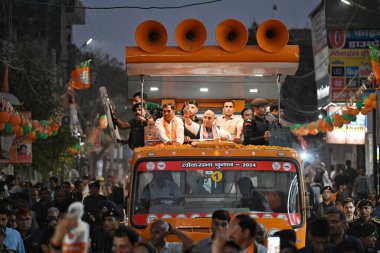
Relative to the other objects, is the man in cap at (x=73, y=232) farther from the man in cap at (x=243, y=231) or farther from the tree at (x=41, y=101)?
the tree at (x=41, y=101)

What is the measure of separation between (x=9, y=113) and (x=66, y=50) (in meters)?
45.4

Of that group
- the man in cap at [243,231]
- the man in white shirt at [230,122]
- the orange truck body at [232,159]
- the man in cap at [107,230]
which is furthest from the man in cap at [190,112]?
the man in cap at [243,231]

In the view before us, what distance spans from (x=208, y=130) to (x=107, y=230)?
Answer: 3.34m

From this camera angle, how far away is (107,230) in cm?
1123

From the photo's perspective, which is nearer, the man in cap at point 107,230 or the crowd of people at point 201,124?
the man in cap at point 107,230

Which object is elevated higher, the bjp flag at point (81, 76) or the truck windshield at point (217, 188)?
the bjp flag at point (81, 76)

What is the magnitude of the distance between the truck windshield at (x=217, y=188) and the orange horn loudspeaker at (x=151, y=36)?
2.11 metres

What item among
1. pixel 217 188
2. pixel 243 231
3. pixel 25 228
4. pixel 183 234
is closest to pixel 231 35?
pixel 217 188

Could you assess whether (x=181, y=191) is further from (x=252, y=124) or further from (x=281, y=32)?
(x=281, y=32)

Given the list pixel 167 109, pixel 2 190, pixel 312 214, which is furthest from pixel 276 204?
pixel 2 190

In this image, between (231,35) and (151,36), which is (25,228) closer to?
(151,36)

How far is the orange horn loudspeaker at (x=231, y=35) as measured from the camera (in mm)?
13914

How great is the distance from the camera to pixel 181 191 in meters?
12.4

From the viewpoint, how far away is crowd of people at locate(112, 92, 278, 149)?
1385 cm
